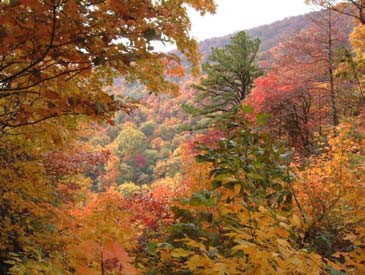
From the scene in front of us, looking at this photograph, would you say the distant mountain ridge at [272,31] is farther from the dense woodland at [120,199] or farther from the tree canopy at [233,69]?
the dense woodland at [120,199]

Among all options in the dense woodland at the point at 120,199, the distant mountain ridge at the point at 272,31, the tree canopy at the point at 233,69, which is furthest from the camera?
the distant mountain ridge at the point at 272,31

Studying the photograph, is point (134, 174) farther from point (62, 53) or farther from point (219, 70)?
point (62, 53)

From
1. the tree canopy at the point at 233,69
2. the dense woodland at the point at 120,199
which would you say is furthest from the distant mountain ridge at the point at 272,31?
the dense woodland at the point at 120,199

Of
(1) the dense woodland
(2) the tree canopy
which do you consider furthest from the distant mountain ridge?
(1) the dense woodland

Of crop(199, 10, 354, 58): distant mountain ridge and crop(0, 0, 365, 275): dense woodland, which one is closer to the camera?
crop(0, 0, 365, 275): dense woodland

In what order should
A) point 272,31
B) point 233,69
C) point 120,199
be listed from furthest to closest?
1. point 272,31
2. point 233,69
3. point 120,199

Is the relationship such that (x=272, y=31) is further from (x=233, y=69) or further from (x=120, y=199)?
(x=120, y=199)

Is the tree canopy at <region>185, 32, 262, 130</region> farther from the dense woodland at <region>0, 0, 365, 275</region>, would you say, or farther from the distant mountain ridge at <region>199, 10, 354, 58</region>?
the distant mountain ridge at <region>199, 10, 354, 58</region>

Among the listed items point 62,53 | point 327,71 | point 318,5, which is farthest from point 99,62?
point 327,71

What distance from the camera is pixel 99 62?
1.86m

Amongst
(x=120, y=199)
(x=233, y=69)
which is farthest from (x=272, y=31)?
(x=120, y=199)

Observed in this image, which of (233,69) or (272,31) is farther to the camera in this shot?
(272,31)

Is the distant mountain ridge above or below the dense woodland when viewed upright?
above

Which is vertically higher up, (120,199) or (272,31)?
(272,31)
